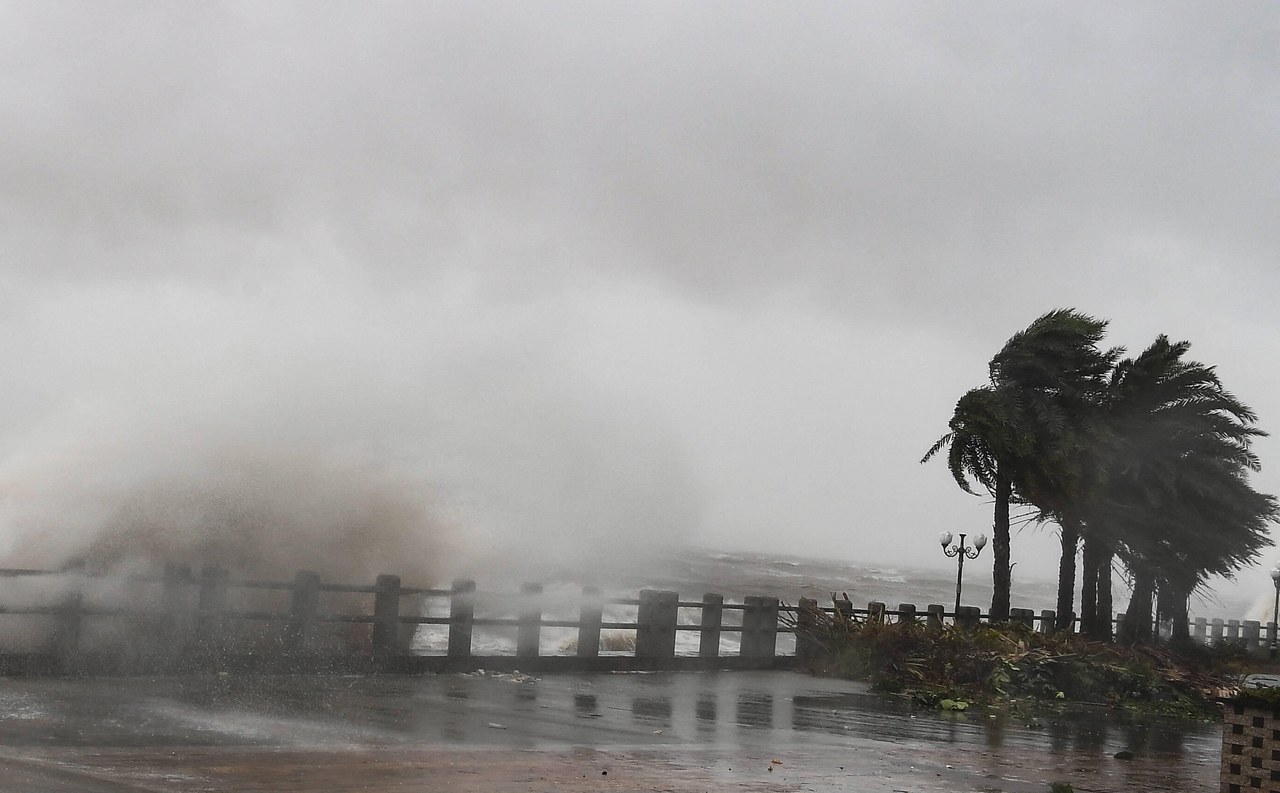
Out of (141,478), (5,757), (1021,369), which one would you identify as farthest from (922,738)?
(1021,369)

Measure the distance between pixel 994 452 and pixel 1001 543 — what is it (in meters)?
2.27

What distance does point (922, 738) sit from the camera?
47.2 feet

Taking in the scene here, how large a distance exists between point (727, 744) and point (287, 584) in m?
6.44

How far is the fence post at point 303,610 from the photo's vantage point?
16.7 m

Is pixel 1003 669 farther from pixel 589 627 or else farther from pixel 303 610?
pixel 303 610

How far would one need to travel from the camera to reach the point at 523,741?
39.3ft

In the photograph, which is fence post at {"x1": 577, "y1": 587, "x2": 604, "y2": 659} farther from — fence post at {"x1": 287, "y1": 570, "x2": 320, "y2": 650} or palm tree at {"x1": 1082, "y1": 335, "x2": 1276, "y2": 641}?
palm tree at {"x1": 1082, "y1": 335, "x2": 1276, "y2": 641}

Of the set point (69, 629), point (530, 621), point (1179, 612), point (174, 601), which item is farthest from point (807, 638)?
point (69, 629)

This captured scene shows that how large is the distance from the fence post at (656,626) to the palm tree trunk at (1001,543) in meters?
9.58

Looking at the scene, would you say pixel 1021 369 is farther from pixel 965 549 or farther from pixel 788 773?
pixel 788 773

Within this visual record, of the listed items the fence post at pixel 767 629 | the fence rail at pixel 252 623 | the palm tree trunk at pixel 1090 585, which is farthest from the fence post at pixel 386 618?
the palm tree trunk at pixel 1090 585

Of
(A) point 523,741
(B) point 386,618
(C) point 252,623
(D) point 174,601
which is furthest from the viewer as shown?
(B) point 386,618

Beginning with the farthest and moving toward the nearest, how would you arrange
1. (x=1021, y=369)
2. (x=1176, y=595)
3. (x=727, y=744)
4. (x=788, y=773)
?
(x=1176, y=595), (x=1021, y=369), (x=727, y=744), (x=788, y=773)

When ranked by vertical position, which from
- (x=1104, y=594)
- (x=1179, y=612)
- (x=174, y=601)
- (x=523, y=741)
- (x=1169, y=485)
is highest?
(x=1169, y=485)
